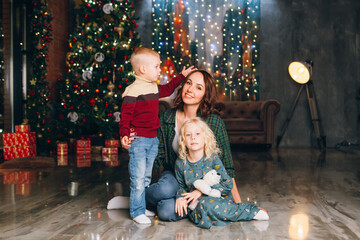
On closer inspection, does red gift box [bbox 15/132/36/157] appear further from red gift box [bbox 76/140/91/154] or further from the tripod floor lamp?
the tripod floor lamp

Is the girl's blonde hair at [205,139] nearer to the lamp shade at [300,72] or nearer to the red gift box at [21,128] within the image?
the red gift box at [21,128]

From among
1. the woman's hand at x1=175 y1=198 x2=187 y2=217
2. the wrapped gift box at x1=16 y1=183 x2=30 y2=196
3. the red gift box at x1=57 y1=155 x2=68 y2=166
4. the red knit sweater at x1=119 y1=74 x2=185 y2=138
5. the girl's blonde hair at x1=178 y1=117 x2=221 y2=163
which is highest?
the red knit sweater at x1=119 y1=74 x2=185 y2=138

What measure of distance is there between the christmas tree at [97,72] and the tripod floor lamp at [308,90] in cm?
288

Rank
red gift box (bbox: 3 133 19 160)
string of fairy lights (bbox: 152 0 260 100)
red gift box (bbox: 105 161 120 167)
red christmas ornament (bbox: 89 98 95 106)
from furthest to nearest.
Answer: string of fairy lights (bbox: 152 0 260 100) < red christmas ornament (bbox: 89 98 95 106) < red gift box (bbox: 3 133 19 160) < red gift box (bbox: 105 161 120 167)

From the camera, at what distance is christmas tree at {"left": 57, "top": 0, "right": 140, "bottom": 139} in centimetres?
610

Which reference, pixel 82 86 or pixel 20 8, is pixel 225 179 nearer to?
pixel 82 86

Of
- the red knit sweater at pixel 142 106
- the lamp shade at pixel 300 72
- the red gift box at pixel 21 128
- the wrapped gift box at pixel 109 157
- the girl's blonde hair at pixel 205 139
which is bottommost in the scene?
the wrapped gift box at pixel 109 157

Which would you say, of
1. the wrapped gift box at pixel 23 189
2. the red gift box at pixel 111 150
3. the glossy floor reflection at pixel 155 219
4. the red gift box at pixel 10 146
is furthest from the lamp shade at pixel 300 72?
the wrapped gift box at pixel 23 189

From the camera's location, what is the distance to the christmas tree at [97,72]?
20.0 feet

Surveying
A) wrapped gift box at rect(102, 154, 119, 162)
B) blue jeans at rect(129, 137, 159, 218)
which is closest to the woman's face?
blue jeans at rect(129, 137, 159, 218)

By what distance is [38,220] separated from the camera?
8.00 ft

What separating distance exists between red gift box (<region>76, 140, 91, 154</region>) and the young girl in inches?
145

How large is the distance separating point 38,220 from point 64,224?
20 cm

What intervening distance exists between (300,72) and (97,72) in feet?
11.4
